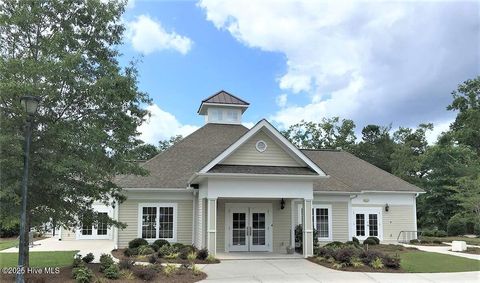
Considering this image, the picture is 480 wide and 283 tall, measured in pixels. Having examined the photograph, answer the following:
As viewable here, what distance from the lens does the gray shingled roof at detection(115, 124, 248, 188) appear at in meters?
21.9

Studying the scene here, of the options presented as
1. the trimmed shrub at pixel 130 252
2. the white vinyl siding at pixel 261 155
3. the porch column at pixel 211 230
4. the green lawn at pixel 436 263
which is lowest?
the green lawn at pixel 436 263

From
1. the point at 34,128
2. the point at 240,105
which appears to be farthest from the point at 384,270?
the point at 240,105

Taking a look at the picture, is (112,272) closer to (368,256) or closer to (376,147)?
(368,256)

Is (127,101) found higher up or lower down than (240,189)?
higher up

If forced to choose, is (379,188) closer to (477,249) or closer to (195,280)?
(477,249)

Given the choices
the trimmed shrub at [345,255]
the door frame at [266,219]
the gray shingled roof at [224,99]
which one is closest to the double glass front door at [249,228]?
the door frame at [266,219]

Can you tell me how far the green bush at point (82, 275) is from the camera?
37.7 ft

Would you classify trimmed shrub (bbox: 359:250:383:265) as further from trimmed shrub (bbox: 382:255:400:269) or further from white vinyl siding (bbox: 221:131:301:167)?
white vinyl siding (bbox: 221:131:301:167)

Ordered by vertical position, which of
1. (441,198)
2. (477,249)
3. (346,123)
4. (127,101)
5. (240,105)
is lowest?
(477,249)

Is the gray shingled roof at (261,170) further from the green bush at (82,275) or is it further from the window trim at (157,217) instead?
the green bush at (82,275)

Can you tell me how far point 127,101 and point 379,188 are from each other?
59.1 ft

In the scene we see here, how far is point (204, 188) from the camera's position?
19.6m

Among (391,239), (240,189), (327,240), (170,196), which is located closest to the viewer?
(240,189)

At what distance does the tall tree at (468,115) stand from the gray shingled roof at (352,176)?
27.6 meters
